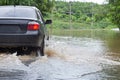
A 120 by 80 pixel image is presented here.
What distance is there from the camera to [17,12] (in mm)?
9758

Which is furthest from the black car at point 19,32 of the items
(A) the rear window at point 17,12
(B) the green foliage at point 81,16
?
(B) the green foliage at point 81,16

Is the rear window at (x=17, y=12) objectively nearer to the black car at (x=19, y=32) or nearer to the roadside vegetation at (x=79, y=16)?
the black car at (x=19, y=32)

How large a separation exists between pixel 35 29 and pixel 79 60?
4.42 ft

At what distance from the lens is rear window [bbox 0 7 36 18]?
31.5ft

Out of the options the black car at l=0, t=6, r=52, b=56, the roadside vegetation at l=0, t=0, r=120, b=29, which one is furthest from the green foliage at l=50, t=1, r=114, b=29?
the black car at l=0, t=6, r=52, b=56

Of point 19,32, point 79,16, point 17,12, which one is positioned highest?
point 17,12

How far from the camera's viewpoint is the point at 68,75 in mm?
7117

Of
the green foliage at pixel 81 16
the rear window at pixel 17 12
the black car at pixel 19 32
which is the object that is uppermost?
the rear window at pixel 17 12

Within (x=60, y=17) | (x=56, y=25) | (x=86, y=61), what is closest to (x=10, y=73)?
(x=86, y=61)

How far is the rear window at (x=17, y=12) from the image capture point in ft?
31.5

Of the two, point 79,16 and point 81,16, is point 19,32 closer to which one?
point 81,16

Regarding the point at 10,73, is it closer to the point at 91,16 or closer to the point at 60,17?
the point at 60,17

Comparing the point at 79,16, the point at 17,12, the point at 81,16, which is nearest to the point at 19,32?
the point at 17,12

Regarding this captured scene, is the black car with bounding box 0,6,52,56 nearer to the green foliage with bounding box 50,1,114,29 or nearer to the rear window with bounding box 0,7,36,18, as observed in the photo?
the rear window with bounding box 0,7,36,18
